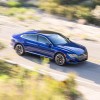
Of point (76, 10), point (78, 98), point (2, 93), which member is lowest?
point (78, 98)

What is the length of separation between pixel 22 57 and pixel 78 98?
754cm

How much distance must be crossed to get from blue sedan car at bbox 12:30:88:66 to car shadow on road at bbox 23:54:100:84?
0.30 m

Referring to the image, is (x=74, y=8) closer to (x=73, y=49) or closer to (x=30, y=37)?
(x=30, y=37)

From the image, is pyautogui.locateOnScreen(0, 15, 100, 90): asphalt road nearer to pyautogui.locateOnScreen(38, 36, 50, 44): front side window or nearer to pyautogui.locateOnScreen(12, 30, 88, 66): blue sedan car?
pyautogui.locateOnScreen(12, 30, 88, 66): blue sedan car

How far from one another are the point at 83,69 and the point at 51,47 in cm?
203

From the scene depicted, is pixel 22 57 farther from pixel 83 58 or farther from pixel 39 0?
pixel 39 0

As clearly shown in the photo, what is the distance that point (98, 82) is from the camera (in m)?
16.9

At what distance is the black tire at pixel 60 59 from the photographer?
19266 mm

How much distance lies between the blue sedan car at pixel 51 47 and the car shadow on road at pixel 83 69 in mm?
298

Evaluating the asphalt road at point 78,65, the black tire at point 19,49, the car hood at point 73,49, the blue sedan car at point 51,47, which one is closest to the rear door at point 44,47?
the blue sedan car at point 51,47

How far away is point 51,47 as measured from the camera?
64.8ft

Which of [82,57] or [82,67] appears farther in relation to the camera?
[82,57]

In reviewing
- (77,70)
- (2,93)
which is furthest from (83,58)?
(2,93)

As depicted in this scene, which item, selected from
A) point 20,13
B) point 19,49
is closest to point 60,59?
point 19,49
